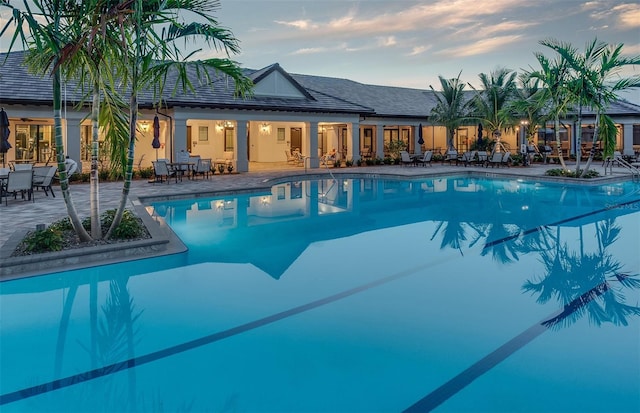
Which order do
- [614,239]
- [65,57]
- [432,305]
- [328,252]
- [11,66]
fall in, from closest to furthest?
[432,305], [65,57], [328,252], [614,239], [11,66]

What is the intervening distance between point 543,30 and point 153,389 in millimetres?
25416

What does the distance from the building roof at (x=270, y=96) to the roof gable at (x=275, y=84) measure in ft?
0.17

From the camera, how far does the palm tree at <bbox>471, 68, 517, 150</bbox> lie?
27266mm

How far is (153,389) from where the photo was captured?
156 inches

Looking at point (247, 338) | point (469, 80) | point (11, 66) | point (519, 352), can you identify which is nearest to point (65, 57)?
point (247, 338)

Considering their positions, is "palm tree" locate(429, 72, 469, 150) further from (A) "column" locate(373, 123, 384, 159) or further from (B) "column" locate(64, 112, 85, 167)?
(B) "column" locate(64, 112, 85, 167)

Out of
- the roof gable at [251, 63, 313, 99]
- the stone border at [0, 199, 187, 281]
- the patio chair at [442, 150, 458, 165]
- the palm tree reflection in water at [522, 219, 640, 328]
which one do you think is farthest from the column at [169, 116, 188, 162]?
the palm tree reflection in water at [522, 219, 640, 328]

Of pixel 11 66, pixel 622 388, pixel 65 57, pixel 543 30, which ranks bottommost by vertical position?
pixel 622 388

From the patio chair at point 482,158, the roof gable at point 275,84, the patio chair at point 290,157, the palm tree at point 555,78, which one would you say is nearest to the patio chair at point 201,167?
the roof gable at point 275,84

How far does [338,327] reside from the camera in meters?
5.25

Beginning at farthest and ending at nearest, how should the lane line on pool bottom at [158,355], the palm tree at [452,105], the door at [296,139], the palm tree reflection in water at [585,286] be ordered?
the door at [296,139], the palm tree at [452,105], the palm tree reflection in water at [585,286], the lane line on pool bottom at [158,355]

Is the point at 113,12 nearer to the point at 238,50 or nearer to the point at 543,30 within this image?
the point at 238,50

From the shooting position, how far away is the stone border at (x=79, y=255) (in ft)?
22.2

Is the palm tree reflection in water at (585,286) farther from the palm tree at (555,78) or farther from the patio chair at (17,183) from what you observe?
the patio chair at (17,183)
